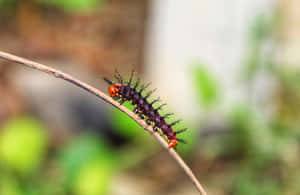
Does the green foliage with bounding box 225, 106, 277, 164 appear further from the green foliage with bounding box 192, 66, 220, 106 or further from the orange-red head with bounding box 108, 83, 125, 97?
the orange-red head with bounding box 108, 83, 125, 97

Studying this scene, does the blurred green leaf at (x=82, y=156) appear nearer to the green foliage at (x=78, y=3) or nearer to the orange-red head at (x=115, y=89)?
the orange-red head at (x=115, y=89)

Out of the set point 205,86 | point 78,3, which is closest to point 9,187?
point 205,86

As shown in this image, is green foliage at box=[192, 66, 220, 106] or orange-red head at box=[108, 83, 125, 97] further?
green foliage at box=[192, 66, 220, 106]

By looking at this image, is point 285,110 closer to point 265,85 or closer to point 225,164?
point 265,85

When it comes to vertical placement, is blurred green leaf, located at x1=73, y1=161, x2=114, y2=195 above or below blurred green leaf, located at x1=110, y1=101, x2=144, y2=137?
below

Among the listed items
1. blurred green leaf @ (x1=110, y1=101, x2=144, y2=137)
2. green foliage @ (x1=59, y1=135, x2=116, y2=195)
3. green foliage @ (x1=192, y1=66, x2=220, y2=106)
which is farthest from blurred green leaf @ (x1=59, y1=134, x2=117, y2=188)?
green foliage @ (x1=192, y1=66, x2=220, y2=106)

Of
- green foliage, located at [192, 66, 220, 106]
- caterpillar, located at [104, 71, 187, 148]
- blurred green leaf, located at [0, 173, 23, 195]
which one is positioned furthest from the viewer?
green foliage, located at [192, 66, 220, 106]
